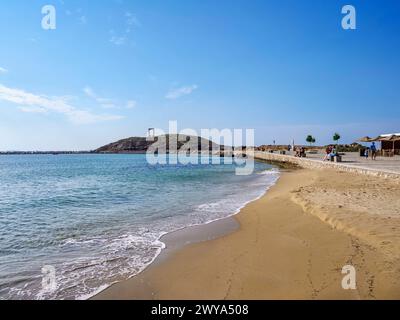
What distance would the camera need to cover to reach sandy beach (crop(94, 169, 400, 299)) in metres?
4.45

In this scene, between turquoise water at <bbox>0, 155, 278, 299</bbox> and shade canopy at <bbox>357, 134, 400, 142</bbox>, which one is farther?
shade canopy at <bbox>357, 134, 400, 142</bbox>

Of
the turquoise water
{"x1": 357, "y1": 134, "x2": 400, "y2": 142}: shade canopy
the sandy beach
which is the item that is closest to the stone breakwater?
the sandy beach

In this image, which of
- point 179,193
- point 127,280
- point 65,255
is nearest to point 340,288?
point 127,280

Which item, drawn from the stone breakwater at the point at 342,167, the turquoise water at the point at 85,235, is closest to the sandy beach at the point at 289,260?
the turquoise water at the point at 85,235

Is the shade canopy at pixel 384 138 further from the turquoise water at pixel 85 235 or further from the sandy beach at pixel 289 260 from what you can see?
the sandy beach at pixel 289 260

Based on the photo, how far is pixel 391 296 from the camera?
3.92m

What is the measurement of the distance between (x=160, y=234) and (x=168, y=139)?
184351 mm

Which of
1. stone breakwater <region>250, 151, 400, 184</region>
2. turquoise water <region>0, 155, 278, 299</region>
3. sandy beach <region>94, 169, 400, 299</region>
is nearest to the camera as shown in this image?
sandy beach <region>94, 169, 400, 299</region>

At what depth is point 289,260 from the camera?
18.5 ft

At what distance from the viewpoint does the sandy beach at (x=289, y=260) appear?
4.45 m

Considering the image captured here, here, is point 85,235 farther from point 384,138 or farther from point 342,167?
point 384,138

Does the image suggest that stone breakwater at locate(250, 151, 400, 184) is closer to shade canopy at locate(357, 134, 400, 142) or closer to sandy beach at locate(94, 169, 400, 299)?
sandy beach at locate(94, 169, 400, 299)

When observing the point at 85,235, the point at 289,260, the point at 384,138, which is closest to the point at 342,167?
the point at 384,138

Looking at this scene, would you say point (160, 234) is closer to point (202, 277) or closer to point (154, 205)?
point (202, 277)
